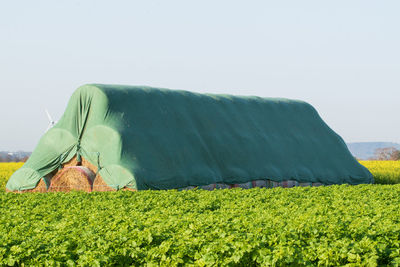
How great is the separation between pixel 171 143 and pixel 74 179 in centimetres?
408

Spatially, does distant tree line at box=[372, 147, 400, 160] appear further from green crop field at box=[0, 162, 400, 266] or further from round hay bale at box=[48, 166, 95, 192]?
green crop field at box=[0, 162, 400, 266]

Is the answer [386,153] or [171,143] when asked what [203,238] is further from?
[386,153]

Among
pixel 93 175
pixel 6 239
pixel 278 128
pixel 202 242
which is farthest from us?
pixel 278 128

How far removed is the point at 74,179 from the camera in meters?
20.4

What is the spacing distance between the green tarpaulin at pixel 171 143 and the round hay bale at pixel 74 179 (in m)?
0.54

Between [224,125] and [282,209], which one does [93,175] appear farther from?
[282,209]

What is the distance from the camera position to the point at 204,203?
37.9 feet

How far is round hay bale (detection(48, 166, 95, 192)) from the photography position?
20062mm

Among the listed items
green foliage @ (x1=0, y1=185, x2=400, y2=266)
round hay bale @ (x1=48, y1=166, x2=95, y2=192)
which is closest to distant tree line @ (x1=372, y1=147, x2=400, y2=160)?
round hay bale @ (x1=48, y1=166, x2=95, y2=192)

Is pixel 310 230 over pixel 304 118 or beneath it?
over

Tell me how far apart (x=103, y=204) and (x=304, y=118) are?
20419 millimetres

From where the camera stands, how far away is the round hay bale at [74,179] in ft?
65.8

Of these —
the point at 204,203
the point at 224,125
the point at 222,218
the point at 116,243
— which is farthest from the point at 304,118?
the point at 116,243

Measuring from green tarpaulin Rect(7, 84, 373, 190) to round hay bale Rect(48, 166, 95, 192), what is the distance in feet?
1.76
